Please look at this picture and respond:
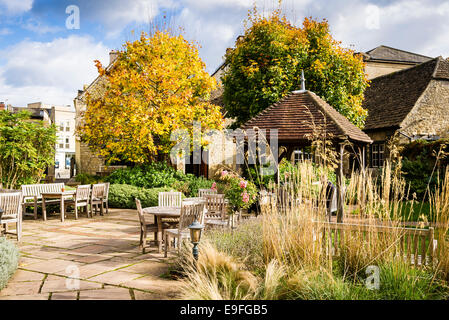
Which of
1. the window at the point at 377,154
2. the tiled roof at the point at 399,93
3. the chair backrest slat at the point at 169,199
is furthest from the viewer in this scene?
the window at the point at 377,154

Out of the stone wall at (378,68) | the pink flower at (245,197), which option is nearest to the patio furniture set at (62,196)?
the pink flower at (245,197)

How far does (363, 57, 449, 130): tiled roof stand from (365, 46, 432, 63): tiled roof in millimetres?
6126

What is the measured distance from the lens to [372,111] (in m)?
19.9

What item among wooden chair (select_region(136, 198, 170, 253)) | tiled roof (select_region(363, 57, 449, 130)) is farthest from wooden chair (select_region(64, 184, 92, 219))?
tiled roof (select_region(363, 57, 449, 130))

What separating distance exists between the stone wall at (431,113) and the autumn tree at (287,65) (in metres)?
4.63

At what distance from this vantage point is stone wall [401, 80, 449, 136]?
1720 cm

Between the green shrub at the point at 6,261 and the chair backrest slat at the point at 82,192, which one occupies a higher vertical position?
the chair backrest slat at the point at 82,192

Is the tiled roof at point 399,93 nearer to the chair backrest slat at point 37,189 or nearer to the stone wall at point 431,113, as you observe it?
the stone wall at point 431,113

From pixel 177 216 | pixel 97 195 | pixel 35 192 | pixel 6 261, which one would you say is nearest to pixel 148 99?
pixel 97 195

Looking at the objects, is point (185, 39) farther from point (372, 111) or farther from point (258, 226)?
point (372, 111)

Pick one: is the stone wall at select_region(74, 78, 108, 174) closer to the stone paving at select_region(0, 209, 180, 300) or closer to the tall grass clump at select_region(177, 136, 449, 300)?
the stone paving at select_region(0, 209, 180, 300)

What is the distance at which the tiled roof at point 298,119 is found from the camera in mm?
8750

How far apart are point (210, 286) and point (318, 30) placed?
12699mm

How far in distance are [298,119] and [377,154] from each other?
441 inches
